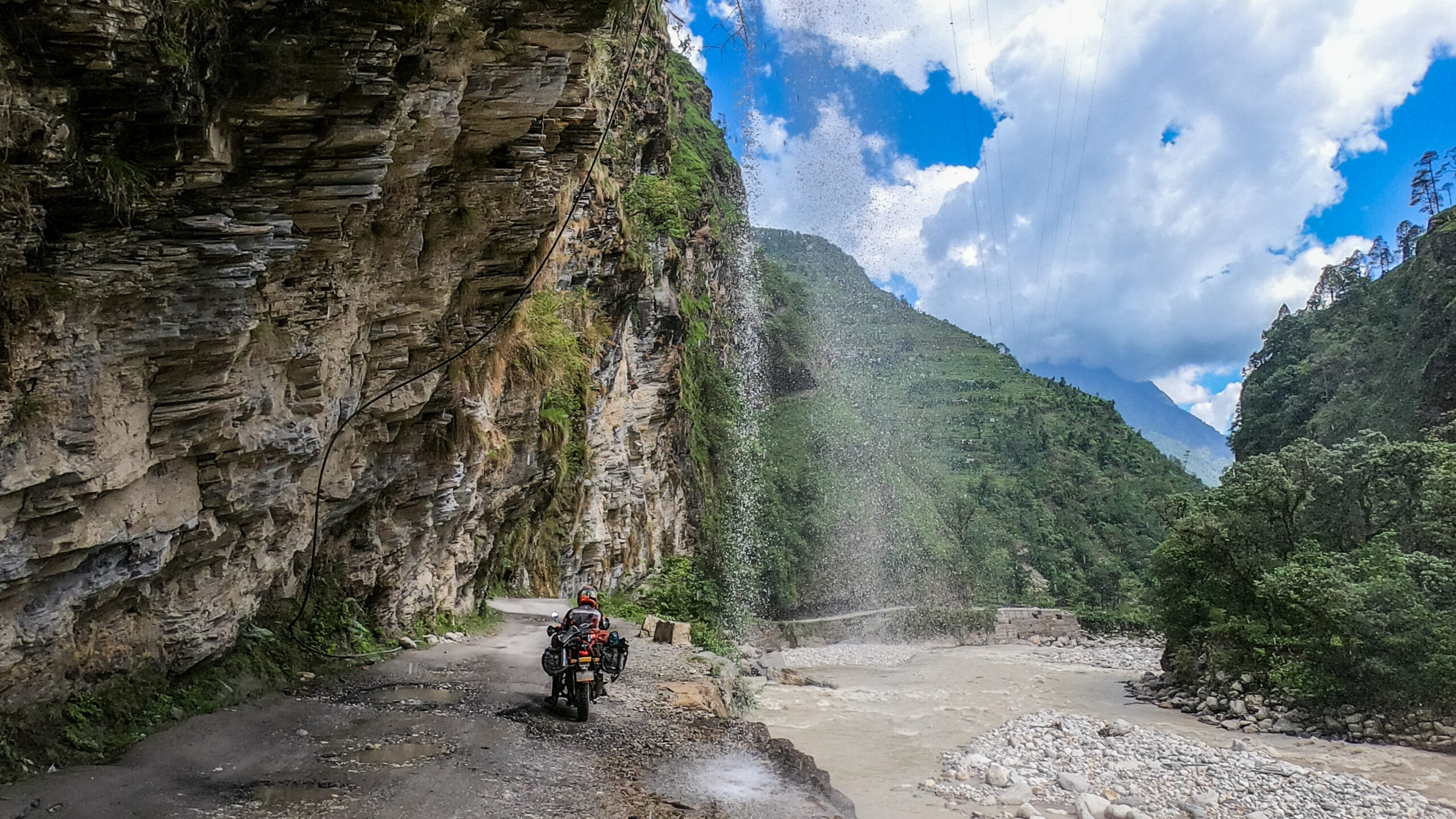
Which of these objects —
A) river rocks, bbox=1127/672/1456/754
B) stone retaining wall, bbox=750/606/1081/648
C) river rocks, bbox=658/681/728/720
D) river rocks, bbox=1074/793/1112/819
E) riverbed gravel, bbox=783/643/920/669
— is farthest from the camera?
stone retaining wall, bbox=750/606/1081/648

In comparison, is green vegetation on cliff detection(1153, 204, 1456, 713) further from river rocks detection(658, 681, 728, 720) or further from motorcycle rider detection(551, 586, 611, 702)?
motorcycle rider detection(551, 586, 611, 702)

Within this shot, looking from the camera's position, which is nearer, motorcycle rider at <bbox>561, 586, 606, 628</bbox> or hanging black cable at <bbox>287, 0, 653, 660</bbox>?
motorcycle rider at <bbox>561, 586, 606, 628</bbox>

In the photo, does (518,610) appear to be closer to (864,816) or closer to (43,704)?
(864,816)

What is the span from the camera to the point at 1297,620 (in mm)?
22359

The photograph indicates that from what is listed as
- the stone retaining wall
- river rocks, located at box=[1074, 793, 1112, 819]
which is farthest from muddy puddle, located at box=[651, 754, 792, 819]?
the stone retaining wall

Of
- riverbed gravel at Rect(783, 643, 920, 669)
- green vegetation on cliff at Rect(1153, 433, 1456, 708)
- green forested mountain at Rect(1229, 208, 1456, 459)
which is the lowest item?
riverbed gravel at Rect(783, 643, 920, 669)

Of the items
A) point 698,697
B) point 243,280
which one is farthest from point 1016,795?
point 243,280

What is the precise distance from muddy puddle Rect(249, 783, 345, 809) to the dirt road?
1 cm

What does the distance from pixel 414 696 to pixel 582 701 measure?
6.33 ft

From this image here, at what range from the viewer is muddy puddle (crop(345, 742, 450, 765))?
6391 millimetres

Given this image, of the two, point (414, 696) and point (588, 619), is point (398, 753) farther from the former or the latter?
point (588, 619)

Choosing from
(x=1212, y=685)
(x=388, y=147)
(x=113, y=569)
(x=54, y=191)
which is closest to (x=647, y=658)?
(x=113, y=569)

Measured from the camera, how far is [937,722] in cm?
2197

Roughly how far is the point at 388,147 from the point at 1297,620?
25.7m
